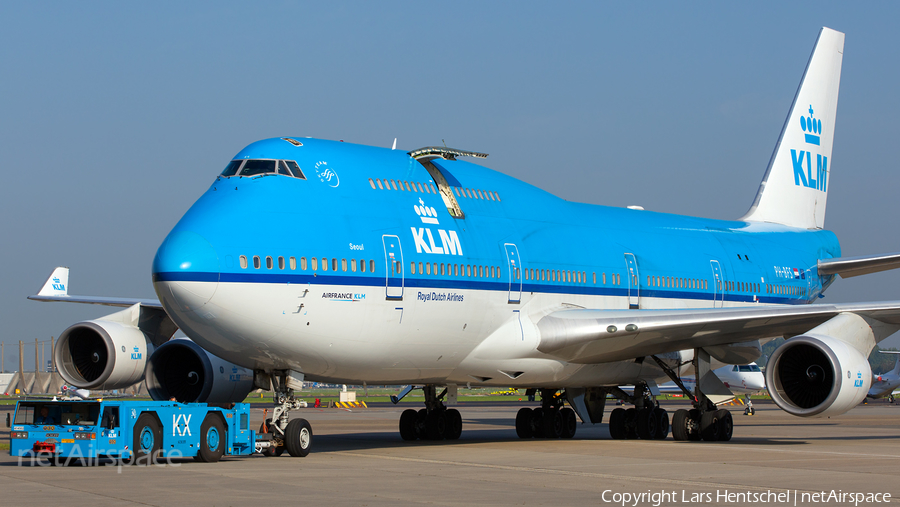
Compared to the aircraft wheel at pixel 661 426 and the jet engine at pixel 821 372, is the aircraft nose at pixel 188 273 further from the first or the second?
the aircraft wheel at pixel 661 426

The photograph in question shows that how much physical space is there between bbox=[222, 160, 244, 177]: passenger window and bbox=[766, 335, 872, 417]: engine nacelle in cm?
1018

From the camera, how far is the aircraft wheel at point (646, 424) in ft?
74.4

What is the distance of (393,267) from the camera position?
652 inches

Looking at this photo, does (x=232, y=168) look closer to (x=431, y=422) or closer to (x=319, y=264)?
(x=319, y=264)

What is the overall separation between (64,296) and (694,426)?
14.5 m

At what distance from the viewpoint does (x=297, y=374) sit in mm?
16734

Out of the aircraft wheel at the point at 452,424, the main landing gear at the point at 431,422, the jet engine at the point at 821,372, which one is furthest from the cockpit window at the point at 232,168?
the jet engine at the point at 821,372

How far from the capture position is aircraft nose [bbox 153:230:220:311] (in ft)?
47.5

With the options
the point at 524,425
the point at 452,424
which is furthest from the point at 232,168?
the point at 524,425

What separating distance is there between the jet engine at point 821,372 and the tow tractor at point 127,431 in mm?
8963

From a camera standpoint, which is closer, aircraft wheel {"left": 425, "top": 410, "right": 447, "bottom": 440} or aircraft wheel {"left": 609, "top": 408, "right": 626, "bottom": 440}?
aircraft wheel {"left": 425, "top": 410, "right": 447, "bottom": 440}

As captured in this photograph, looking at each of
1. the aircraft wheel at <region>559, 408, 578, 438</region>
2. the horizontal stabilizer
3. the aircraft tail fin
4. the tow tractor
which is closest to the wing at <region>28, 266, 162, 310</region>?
the aircraft tail fin

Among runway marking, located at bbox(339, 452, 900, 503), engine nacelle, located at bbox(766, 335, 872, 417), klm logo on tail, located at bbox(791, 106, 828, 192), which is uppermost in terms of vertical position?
klm logo on tail, located at bbox(791, 106, 828, 192)

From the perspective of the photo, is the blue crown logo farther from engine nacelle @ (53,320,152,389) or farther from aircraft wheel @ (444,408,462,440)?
engine nacelle @ (53,320,152,389)
